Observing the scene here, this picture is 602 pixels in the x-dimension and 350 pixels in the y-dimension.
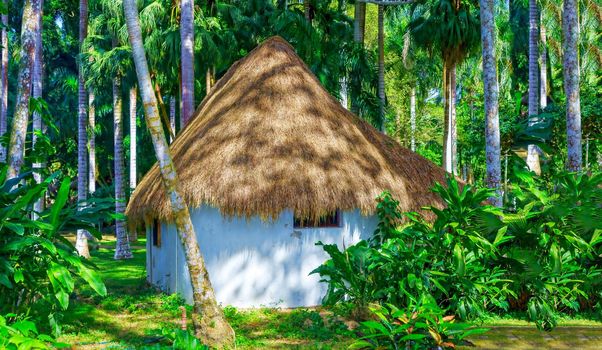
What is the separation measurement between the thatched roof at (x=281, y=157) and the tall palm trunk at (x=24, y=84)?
2714mm

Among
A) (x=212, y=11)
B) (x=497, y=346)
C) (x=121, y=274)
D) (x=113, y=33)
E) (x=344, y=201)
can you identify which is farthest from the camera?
(x=113, y=33)

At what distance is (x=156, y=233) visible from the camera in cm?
1529

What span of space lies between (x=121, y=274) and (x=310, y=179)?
7.79m

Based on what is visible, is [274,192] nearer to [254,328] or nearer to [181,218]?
[254,328]

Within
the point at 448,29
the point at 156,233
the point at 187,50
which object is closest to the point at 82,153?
the point at 187,50

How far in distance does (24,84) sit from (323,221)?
571 centimetres

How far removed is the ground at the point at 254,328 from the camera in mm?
9164

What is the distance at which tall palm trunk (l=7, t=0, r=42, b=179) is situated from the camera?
10.9 metres

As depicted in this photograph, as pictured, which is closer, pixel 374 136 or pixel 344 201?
pixel 344 201

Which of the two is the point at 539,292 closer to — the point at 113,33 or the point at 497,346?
the point at 497,346

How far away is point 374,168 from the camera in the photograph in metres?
13.2

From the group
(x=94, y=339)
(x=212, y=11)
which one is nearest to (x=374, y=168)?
(x=94, y=339)

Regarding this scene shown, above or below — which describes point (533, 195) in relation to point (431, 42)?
below

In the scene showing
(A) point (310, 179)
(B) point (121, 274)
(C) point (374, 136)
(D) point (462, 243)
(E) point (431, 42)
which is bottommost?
(B) point (121, 274)
